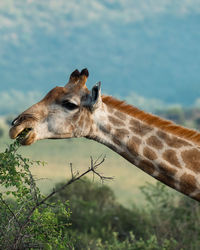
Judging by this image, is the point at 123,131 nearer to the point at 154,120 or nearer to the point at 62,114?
the point at 154,120

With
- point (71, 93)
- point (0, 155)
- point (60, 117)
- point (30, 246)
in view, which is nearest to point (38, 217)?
point (30, 246)

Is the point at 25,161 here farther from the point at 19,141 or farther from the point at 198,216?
the point at 198,216

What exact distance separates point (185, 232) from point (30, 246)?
1036cm

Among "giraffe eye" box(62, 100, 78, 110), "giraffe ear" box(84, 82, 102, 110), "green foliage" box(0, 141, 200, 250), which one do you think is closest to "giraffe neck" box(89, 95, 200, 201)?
"giraffe ear" box(84, 82, 102, 110)

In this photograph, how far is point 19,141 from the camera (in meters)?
6.86

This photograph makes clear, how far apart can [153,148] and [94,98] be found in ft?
4.24

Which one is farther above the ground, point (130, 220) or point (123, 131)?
point (130, 220)

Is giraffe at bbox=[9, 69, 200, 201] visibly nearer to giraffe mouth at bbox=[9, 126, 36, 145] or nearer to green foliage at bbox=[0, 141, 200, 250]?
giraffe mouth at bbox=[9, 126, 36, 145]

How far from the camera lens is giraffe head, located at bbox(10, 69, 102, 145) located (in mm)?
6973

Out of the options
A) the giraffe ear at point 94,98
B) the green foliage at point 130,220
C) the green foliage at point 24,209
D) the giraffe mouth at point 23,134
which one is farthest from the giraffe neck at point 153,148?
the green foliage at point 130,220

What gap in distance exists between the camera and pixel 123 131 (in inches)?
283

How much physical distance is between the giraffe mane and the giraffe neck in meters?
0.04

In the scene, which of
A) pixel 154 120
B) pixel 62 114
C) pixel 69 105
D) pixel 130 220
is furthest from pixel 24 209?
pixel 130 220

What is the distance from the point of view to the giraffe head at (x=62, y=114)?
697 cm
